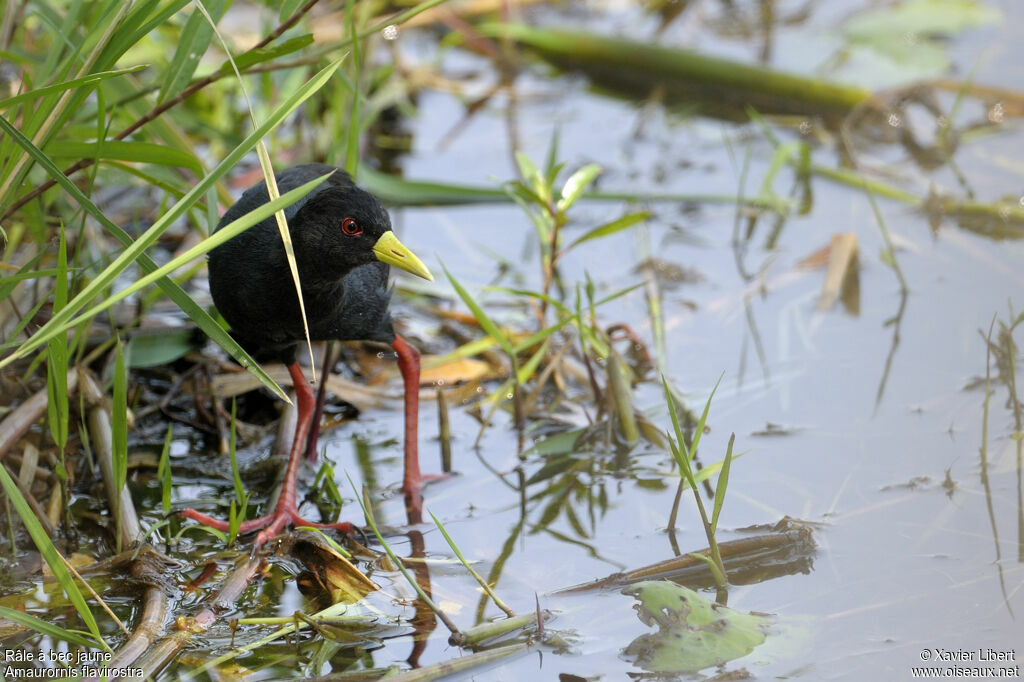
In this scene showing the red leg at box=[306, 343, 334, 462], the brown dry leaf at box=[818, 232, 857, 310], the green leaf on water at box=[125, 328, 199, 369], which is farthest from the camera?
the brown dry leaf at box=[818, 232, 857, 310]

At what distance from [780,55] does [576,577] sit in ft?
13.5

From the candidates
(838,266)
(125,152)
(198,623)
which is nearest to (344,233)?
(125,152)

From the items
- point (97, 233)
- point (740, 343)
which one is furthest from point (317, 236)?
point (740, 343)

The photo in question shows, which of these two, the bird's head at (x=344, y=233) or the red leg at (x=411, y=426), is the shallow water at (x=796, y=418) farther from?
the bird's head at (x=344, y=233)

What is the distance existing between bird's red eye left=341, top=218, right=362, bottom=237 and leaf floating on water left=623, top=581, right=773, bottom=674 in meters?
1.12

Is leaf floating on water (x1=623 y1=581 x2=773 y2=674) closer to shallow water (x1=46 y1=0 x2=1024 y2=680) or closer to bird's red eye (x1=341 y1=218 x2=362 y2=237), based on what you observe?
shallow water (x1=46 y1=0 x2=1024 y2=680)

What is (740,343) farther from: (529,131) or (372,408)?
(529,131)

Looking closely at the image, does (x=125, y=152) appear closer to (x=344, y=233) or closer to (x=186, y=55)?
(x=186, y=55)

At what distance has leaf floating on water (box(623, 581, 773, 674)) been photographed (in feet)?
7.48

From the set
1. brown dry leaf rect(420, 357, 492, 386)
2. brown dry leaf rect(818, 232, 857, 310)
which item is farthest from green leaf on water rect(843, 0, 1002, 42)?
brown dry leaf rect(420, 357, 492, 386)

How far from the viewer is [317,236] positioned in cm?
276

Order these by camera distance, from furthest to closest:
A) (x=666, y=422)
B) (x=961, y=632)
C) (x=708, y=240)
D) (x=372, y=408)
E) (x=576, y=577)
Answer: (x=708, y=240) < (x=372, y=408) < (x=666, y=422) < (x=576, y=577) < (x=961, y=632)

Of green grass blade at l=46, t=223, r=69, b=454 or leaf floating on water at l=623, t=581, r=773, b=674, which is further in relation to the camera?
green grass blade at l=46, t=223, r=69, b=454

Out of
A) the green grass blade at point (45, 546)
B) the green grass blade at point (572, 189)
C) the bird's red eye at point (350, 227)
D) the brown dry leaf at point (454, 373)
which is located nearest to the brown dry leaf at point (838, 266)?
the green grass blade at point (572, 189)
